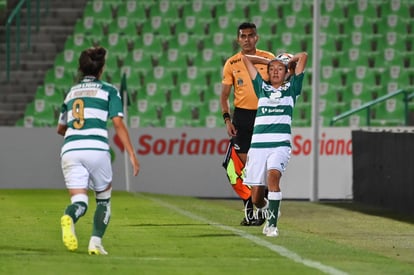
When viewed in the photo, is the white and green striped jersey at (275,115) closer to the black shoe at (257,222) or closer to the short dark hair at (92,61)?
the black shoe at (257,222)

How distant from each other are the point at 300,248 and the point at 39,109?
16960 millimetres

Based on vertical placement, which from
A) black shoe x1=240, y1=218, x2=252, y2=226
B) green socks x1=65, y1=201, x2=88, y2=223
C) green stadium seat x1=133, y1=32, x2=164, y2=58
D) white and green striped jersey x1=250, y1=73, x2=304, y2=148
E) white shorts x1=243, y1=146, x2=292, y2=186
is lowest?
black shoe x1=240, y1=218, x2=252, y2=226

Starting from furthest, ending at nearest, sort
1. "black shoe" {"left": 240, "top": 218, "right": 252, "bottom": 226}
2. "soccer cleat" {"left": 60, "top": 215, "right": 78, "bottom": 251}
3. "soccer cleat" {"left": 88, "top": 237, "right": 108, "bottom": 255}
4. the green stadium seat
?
the green stadium seat → "black shoe" {"left": 240, "top": 218, "right": 252, "bottom": 226} → "soccer cleat" {"left": 88, "top": 237, "right": 108, "bottom": 255} → "soccer cleat" {"left": 60, "top": 215, "right": 78, "bottom": 251}

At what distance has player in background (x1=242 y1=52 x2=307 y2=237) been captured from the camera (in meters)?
12.4

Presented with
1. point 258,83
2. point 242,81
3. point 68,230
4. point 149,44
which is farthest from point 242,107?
point 149,44

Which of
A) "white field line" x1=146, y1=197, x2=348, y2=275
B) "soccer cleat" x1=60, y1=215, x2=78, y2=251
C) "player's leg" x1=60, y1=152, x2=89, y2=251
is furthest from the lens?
"player's leg" x1=60, y1=152, x2=89, y2=251

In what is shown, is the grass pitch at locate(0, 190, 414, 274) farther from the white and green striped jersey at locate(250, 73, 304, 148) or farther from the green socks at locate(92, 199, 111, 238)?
the white and green striped jersey at locate(250, 73, 304, 148)

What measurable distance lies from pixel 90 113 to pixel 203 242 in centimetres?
213

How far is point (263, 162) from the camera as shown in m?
12.6

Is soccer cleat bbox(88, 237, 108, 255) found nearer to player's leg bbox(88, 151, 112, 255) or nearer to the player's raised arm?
player's leg bbox(88, 151, 112, 255)

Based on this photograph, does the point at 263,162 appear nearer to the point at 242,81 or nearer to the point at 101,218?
the point at 242,81

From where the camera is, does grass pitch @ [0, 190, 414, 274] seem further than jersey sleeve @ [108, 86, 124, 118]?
No

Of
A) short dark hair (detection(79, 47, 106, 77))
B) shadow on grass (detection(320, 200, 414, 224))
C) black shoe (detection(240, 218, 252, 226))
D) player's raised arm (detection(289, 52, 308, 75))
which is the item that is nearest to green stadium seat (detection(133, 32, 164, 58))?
shadow on grass (detection(320, 200, 414, 224))

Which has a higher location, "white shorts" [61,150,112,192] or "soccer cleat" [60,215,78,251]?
"white shorts" [61,150,112,192]
